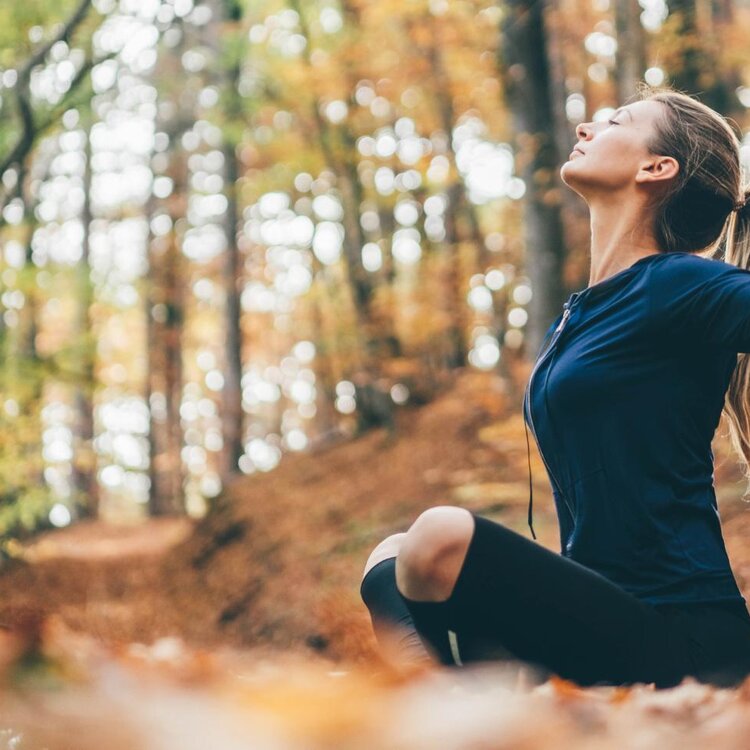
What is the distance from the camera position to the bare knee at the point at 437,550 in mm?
1982

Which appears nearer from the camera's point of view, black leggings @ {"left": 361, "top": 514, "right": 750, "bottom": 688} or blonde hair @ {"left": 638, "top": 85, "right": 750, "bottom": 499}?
black leggings @ {"left": 361, "top": 514, "right": 750, "bottom": 688}

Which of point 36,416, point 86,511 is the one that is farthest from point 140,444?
point 36,416

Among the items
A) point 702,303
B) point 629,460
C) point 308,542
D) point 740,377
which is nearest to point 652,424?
point 629,460

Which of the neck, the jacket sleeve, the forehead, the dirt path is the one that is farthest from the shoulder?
the dirt path

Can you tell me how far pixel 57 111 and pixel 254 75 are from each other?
23.4 ft

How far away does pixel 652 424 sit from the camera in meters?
2.32

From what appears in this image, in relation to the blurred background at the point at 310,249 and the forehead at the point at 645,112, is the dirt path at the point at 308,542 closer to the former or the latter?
the blurred background at the point at 310,249

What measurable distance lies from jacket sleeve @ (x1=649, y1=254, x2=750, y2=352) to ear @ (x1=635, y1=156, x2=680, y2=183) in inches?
15.4

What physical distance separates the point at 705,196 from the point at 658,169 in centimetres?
16

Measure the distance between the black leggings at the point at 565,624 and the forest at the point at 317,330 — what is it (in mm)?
140

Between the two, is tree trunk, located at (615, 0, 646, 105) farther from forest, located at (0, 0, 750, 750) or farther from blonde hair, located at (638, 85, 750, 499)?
blonde hair, located at (638, 85, 750, 499)

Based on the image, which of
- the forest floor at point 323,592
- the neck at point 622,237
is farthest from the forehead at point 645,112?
the forest floor at point 323,592

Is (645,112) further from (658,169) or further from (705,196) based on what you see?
(705,196)

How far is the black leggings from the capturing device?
2.03 metres
